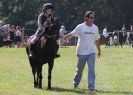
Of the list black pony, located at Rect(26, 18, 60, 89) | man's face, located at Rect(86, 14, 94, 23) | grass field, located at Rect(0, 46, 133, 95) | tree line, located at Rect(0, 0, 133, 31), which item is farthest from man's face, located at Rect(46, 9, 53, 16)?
tree line, located at Rect(0, 0, 133, 31)

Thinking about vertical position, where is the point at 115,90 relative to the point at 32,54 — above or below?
below

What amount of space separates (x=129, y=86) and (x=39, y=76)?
110 inches

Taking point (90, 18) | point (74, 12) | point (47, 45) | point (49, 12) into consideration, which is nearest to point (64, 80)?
point (47, 45)

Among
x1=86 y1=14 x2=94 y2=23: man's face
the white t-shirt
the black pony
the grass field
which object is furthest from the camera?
the black pony

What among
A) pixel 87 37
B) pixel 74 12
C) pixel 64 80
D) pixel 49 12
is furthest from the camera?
pixel 74 12

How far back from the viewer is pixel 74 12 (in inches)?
2923

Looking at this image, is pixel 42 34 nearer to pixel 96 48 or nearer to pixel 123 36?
pixel 96 48

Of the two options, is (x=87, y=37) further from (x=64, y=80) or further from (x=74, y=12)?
(x=74, y=12)

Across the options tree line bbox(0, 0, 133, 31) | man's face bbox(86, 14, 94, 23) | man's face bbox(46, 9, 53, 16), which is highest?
tree line bbox(0, 0, 133, 31)

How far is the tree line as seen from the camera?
72.6 metres

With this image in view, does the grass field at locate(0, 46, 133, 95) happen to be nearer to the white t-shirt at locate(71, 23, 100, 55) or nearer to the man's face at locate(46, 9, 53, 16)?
the white t-shirt at locate(71, 23, 100, 55)

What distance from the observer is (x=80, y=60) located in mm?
15656

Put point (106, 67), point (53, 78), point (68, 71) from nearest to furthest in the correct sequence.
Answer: point (53, 78) < point (68, 71) < point (106, 67)

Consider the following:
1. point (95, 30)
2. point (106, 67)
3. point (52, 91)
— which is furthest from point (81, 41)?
point (106, 67)
